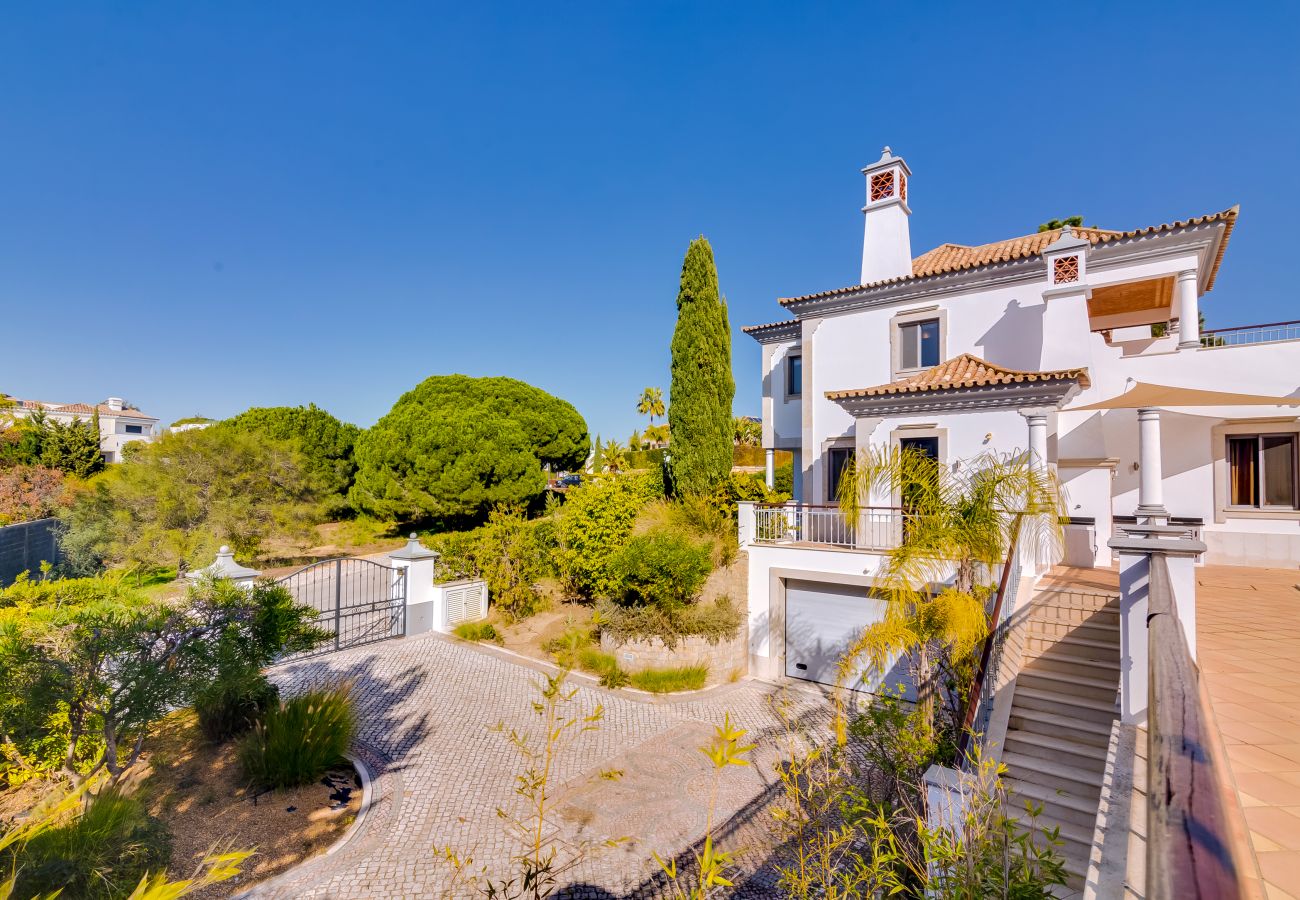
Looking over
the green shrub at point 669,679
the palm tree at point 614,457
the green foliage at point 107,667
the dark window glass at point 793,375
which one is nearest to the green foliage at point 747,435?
the palm tree at point 614,457

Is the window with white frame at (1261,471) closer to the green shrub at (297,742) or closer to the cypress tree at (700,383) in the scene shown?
the cypress tree at (700,383)

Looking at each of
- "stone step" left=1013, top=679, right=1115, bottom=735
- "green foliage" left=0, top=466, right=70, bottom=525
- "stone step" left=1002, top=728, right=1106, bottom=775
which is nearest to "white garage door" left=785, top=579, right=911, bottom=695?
"stone step" left=1013, top=679, right=1115, bottom=735

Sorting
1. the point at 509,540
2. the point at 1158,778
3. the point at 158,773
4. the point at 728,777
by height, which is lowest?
the point at 728,777

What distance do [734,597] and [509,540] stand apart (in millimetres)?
6292

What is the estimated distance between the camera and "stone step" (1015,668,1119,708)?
5.98 m

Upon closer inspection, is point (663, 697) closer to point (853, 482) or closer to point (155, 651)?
point (853, 482)

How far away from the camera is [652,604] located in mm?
11867

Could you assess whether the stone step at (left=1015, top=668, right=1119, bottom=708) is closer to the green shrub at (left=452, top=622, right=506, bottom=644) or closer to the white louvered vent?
the green shrub at (left=452, top=622, right=506, bottom=644)

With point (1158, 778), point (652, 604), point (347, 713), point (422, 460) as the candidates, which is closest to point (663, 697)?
point (652, 604)

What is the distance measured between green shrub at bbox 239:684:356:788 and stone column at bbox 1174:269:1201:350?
16.8 meters

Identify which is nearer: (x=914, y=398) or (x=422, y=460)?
(x=914, y=398)

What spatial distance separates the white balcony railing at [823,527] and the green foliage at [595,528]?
357 centimetres

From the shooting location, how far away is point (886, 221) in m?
15.9

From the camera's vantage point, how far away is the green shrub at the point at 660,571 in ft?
38.2
